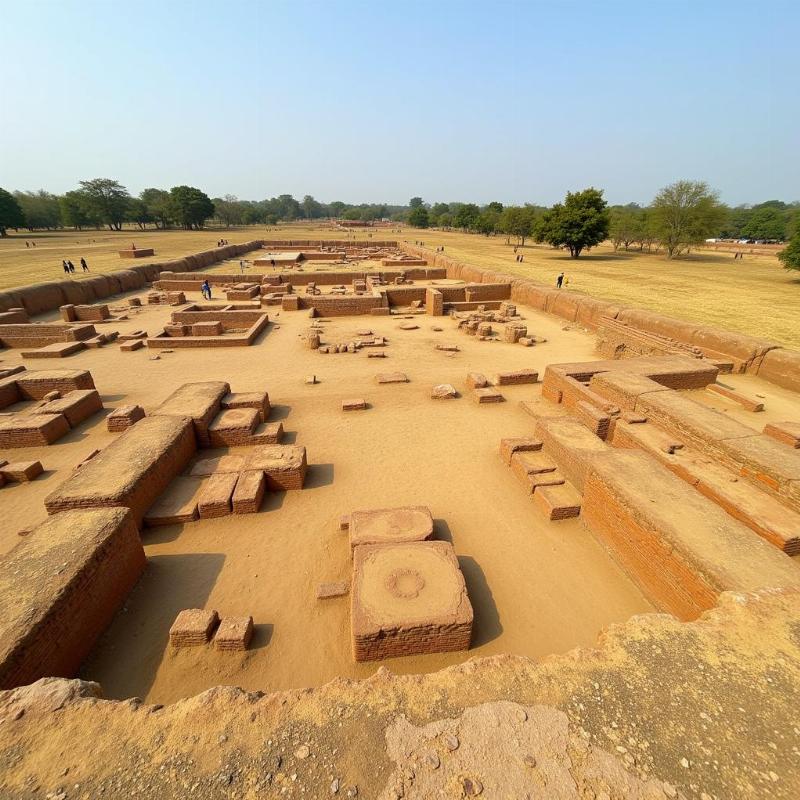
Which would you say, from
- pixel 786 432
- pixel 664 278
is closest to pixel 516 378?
pixel 786 432

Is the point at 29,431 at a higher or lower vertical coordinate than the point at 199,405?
lower

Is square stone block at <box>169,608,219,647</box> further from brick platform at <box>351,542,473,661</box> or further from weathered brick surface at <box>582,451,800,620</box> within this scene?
weathered brick surface at <box>582,451,800,620</box>

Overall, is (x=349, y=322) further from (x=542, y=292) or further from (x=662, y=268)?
(x=662, y=268)

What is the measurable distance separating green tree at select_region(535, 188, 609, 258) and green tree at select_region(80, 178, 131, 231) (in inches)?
2688

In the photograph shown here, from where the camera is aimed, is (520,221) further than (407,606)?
Yes

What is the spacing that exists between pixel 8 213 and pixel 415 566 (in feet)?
243

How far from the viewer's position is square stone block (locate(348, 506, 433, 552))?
467 centimetres

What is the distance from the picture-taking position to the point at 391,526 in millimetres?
4859

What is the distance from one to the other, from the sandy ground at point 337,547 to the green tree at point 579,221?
93.5ft

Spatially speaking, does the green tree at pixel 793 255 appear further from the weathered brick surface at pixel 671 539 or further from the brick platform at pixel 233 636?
the brick platform at pixel 233 636

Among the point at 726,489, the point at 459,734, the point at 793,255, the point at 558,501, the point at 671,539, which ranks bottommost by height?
the point at 558,501

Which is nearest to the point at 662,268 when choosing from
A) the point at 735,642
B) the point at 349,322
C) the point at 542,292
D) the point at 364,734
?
the point at 542,292

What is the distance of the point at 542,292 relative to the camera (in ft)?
57.2

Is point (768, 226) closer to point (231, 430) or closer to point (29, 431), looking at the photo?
point (231, 430)
